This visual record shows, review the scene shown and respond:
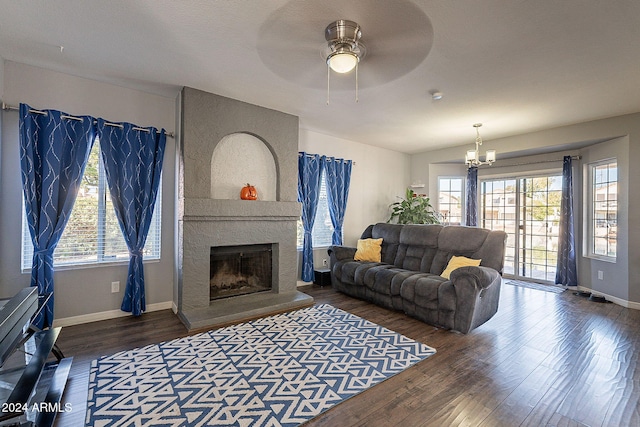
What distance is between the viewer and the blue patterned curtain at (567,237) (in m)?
4.92

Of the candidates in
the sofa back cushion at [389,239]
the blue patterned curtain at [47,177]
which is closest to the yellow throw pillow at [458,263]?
the sofa back cushion at [389,239]

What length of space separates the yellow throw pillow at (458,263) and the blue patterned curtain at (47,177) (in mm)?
4297

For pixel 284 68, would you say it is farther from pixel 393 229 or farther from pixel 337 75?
pixel 393 229

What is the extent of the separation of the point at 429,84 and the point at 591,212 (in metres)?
4.02

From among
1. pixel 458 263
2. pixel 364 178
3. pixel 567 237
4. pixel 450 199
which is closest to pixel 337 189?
pixel 364 178

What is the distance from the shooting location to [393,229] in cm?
474

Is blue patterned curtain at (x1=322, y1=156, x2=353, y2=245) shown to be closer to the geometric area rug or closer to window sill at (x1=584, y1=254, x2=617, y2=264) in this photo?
the geometric area rug

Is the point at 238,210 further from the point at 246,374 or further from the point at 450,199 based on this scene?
the point at 450,199

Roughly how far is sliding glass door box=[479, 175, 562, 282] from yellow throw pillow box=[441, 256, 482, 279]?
118 inches

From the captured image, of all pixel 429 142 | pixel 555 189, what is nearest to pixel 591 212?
pixel 555 189

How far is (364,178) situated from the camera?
5.89 m

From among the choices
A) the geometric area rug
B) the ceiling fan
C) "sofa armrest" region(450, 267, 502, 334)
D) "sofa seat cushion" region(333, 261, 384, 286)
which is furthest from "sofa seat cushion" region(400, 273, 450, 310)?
the ceiling fan

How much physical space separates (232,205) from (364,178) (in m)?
3.13

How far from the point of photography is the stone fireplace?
3.35 metres
